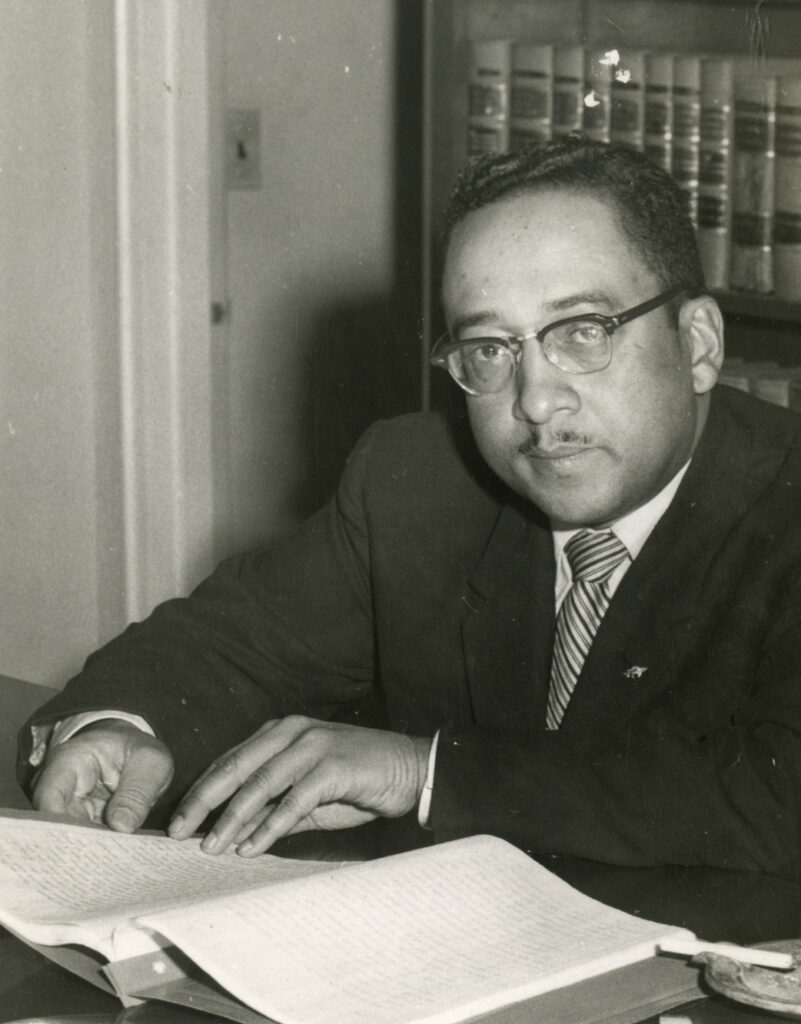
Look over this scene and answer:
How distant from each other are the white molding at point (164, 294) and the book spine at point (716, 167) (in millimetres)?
1188

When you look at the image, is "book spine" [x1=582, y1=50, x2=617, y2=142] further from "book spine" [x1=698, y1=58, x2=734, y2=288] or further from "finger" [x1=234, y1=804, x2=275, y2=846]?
"finger" [x1=234, y1=804, x2=275, y2=846]

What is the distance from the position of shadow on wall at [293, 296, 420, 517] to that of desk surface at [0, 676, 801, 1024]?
2.33 metres

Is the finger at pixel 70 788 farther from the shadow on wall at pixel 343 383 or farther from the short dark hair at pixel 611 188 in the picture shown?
the shadow on wall at pixel 343 383

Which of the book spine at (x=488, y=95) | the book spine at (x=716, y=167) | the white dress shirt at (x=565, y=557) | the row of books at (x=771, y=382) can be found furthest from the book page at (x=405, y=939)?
the book spine at (x=488, y=95)

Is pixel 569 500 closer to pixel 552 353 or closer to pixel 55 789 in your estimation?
pixel 552 353

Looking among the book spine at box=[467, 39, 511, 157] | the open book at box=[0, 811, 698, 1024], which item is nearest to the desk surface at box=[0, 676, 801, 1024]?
the open book at box=[0, 811, 698, 1024]

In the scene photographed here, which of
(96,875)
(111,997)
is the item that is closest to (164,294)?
(96,875)

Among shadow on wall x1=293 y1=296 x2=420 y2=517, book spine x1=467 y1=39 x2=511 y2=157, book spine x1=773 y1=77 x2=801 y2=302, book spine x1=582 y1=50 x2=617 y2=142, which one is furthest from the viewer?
shadow on wall x1=293 y1=296 x2=420 y2=517

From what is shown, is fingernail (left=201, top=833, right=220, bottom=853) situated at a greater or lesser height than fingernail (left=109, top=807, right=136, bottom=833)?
greater

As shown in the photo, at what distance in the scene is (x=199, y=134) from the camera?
312 cm

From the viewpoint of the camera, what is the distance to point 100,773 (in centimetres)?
133

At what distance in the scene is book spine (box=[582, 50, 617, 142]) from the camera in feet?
8.56

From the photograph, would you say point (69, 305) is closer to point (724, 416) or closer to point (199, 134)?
point (199, 134)

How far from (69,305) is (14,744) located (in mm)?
1799
